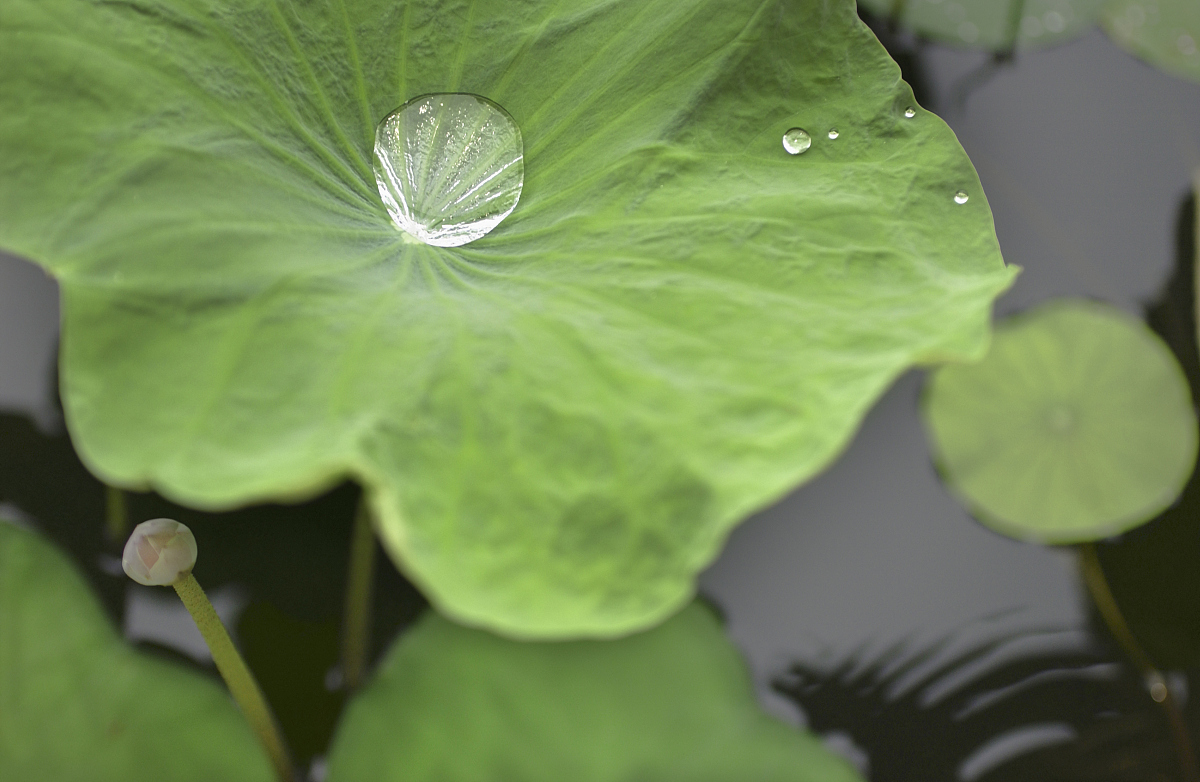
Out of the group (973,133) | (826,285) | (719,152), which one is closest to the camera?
(826,285)

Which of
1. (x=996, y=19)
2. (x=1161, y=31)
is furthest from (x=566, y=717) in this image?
(x=1161, y=31)

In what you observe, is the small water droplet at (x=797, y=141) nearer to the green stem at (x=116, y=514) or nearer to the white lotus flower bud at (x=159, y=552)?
the white lotus flower bud at (x=159, y=552)

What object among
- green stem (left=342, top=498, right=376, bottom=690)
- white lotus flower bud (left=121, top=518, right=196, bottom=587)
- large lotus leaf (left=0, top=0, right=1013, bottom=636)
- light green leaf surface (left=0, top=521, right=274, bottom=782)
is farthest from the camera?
green stem (left=342, top=498, right=376, bottom=690)

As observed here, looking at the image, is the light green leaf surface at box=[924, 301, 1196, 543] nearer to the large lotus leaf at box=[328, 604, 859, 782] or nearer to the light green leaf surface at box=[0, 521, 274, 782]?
A: the large lotus leaf at box=[328, 604, 859, 782]

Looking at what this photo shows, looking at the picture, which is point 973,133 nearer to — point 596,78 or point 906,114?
point 906,114

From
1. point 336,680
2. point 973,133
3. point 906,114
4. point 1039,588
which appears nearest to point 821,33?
point 906,114

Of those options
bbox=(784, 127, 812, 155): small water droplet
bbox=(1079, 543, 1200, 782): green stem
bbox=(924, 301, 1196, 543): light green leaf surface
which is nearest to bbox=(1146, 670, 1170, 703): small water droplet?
bbox=(1079, 543, 1200, 782): green stem
